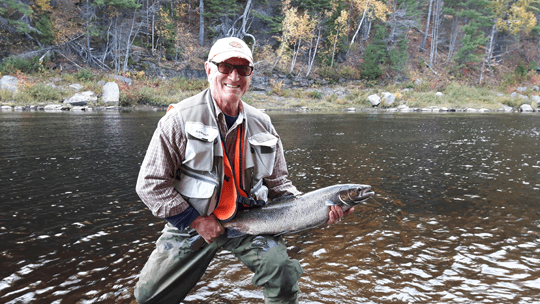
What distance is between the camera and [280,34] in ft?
158

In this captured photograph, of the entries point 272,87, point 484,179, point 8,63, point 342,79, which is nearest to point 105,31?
point 8,63

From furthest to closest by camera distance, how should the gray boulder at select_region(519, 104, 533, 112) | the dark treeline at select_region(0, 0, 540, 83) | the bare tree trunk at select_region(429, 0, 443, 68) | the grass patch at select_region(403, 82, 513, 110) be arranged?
the bare tree trunk at select_region(429, 0, 443, 68)
the grass patch at select_region(403, 82, 513, 110)
the gray boulder at select_region(519, 104, 533, 112)
the dark treeline at select_region(0, 0, 540, 83)

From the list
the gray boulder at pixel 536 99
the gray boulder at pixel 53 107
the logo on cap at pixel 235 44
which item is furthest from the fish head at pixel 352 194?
the gray boulder at pixel 536 99

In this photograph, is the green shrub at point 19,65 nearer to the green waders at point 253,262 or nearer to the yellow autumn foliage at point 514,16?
the green waders at point 253,262

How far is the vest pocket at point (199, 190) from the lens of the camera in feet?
7.97

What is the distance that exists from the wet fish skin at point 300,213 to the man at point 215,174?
0.07 metres

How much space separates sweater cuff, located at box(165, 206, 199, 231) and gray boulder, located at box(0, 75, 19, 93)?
1361 inches

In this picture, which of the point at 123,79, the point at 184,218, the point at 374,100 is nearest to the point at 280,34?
the point at 374,100

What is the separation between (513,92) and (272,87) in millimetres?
30087

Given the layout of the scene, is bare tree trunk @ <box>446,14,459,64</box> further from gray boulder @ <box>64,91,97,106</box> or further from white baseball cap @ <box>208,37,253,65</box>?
white baseball cap @ <box>208,37,253,65</box>

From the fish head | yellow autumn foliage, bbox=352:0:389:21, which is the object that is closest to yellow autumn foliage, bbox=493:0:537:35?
yellow autumn foliage, bbox=352:0:389:21

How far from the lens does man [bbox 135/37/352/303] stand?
2.38 metres

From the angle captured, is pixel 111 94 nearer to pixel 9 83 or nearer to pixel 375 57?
pixel 9 83

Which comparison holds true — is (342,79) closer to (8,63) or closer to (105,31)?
(105,31)
